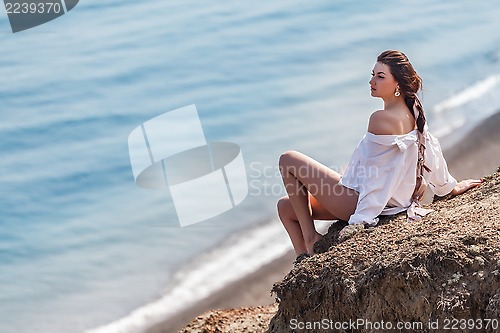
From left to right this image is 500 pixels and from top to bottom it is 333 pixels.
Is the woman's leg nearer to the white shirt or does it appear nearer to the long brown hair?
the white shirt

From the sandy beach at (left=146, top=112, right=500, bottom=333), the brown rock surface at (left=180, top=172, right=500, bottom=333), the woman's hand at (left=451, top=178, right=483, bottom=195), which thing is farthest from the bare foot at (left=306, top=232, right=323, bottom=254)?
the sandy beach at (left=146, top=112, right=500, bottom=333)

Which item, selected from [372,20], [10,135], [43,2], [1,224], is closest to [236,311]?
[1,224]

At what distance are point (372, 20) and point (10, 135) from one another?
228 inches

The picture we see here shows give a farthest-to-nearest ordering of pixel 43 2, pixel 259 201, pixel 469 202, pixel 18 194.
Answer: pixel 43 2 → pixel 18 194 → pixel 259 201 → pixel 469 202

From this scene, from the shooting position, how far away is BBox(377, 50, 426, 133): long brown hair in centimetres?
474

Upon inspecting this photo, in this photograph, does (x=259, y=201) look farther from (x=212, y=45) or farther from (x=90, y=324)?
(x=212, y=45)

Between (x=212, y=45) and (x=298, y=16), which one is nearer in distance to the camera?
(x=212, y=45)

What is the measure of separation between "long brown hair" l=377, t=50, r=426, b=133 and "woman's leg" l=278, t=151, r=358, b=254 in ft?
1.70

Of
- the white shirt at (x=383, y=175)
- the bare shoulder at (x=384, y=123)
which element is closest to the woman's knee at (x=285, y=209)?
the white shirt at (x=383, y=175)

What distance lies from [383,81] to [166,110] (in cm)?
623

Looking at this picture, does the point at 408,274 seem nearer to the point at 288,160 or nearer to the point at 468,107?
the point at 288,160

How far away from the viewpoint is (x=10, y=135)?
10172 mm

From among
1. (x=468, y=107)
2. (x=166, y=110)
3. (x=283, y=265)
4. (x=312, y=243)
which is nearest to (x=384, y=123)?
(x=312, y=243)

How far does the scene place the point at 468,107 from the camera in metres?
9.25
